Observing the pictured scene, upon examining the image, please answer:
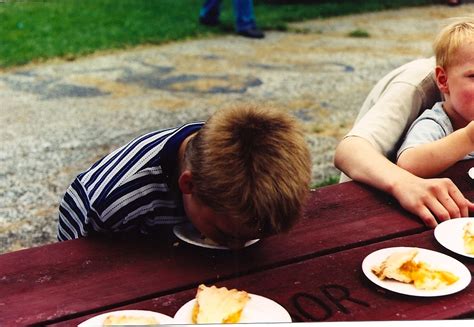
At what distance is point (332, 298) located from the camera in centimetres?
117

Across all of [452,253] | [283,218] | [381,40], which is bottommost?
[381,40]

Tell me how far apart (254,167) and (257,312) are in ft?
0.78

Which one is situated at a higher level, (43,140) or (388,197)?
(388,197)

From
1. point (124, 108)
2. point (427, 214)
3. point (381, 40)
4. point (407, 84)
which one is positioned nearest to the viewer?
point (427, 214)

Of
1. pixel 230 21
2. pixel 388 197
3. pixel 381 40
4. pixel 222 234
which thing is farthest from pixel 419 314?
pixel 230 21

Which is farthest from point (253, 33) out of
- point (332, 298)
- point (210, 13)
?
point (332, 298)

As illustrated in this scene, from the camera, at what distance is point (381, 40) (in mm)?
7027

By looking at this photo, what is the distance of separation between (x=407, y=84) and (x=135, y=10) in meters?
6.73

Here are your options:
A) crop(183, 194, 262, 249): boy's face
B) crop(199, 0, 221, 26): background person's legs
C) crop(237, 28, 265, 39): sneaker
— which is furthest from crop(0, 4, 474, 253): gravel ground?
crop(183, 194, 262, 249): boy's face

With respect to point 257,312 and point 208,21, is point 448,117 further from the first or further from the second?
point 208,21

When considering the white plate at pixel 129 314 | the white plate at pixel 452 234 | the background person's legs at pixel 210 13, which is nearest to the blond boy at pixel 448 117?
the white plate at pixel 452 234

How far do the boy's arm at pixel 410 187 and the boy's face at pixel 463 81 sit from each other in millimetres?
279

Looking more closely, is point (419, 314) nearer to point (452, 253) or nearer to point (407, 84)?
point (452, 253)

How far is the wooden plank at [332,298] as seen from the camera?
1.12m
